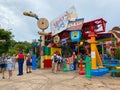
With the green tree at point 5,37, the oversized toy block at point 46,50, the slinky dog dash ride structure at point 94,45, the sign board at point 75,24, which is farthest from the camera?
the green tree at point 5,37

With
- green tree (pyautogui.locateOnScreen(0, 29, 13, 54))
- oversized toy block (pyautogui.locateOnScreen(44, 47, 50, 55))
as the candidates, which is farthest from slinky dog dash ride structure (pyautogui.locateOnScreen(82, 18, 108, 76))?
green tree (pyautogui.locateOnScreen(0, 29, 13, 54))

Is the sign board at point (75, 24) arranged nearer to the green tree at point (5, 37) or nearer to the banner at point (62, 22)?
the banner at point (62, 22)

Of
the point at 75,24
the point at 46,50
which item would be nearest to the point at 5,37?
the point at 46,50

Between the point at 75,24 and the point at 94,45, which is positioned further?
the point at 75,24

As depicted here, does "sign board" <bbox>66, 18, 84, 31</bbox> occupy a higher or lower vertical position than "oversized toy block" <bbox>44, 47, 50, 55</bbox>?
higher

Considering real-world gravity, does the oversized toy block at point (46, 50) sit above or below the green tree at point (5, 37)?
below

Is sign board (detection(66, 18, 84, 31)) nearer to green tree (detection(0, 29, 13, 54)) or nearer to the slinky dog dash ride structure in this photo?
the slinky dog dash ride structure

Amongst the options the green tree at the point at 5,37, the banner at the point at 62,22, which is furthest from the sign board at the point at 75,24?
the green tree at the point at 5,37

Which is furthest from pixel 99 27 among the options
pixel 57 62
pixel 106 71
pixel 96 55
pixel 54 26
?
pixel 54 26

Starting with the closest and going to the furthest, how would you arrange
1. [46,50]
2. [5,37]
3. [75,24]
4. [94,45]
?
[94,45] → [75,24] → [46,50] → [5,37]

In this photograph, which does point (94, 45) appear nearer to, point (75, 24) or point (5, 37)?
point (75, 24)

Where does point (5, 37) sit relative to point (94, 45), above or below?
above

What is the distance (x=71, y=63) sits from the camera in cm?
2191

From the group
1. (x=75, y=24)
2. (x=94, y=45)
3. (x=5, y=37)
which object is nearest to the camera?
(x=94, y=45)
